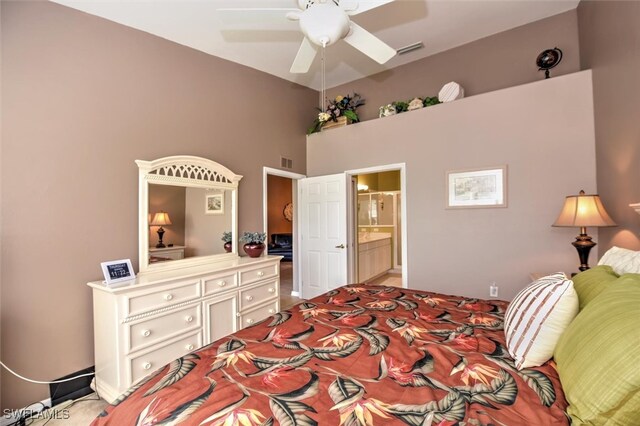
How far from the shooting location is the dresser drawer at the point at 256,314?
2.86m

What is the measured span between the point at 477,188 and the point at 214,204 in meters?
3.01

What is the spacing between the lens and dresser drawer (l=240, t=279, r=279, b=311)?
9.47 feet

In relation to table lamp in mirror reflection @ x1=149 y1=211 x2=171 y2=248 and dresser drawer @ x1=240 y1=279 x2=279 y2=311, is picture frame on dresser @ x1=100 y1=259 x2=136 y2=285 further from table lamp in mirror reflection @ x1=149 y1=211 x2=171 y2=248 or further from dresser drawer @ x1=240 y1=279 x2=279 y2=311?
dresser drawer @ x1=240 y1=279 x2=279 y2=311

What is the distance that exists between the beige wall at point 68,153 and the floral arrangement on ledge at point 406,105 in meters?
2.45

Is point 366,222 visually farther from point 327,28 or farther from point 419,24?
point 327,28

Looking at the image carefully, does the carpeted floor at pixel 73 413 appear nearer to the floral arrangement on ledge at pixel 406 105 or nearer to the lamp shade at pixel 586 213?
the lamp shade at pixel 586 213

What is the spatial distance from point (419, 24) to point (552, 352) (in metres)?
3.34

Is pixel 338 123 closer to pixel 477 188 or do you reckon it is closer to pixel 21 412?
pixel 477 188

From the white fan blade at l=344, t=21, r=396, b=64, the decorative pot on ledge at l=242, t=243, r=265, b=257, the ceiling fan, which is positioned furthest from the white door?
the ceiling fan

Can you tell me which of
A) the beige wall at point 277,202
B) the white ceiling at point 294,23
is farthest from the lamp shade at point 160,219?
the beige wall at point 277,202

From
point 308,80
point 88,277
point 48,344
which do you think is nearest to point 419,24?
point 308,80

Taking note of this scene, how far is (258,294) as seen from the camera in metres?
3.04

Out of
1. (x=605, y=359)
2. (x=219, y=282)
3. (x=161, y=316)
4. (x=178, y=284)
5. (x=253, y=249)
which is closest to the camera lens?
(x=605, y=359)

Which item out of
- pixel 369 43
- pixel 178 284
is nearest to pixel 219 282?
pixel 178 284
